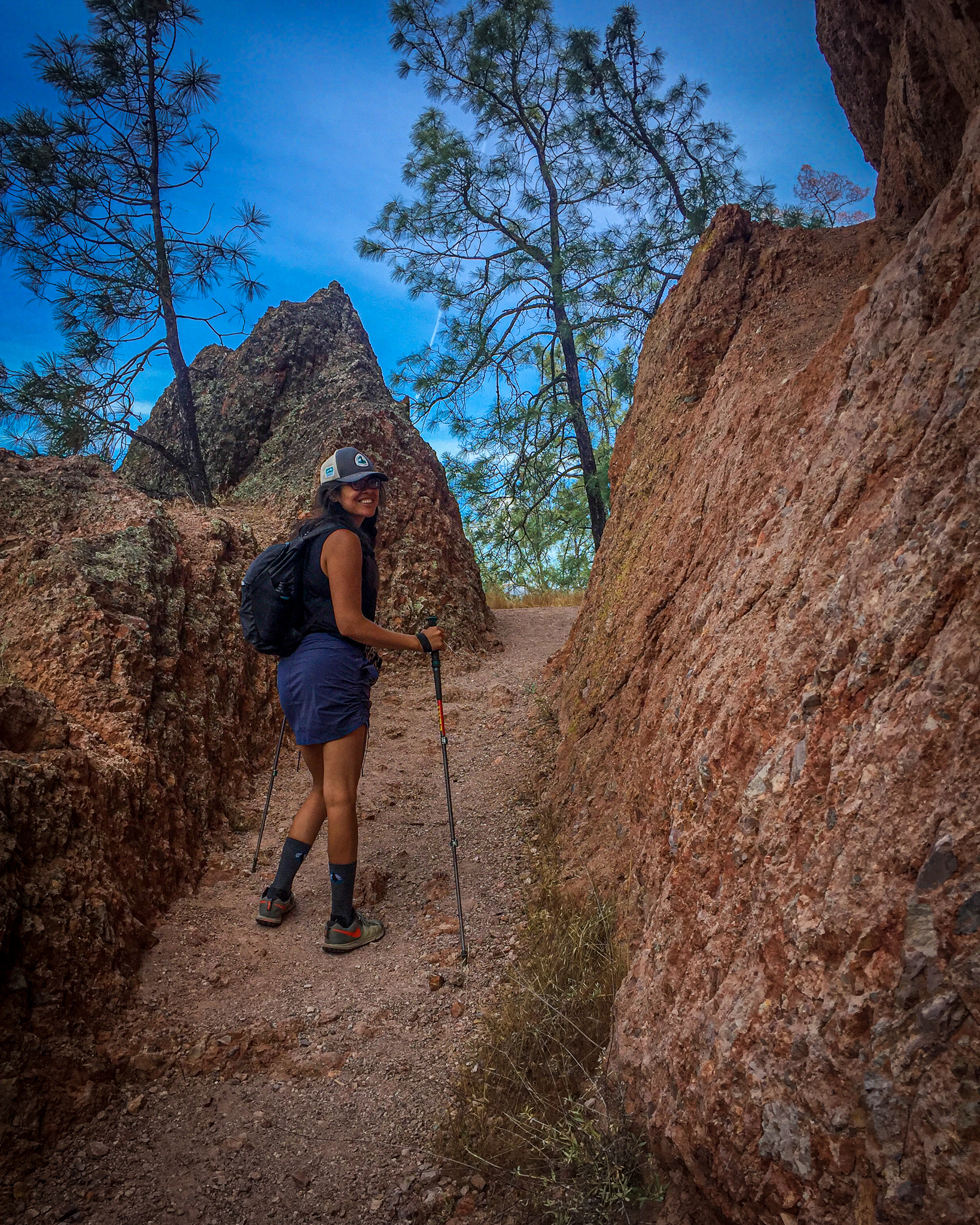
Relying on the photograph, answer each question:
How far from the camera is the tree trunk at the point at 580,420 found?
1083 cm

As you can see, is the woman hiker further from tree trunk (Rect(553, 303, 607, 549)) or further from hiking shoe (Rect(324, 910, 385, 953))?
tree trunk (Rect(553, 303, 607, 549))

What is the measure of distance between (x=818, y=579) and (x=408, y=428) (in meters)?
9.04

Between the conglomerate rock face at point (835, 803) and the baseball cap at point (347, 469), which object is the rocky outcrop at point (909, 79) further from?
the baseball cap at point (347, 469)

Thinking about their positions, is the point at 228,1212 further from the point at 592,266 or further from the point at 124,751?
the point at 592,266

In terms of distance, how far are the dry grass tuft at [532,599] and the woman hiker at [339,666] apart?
8076mm

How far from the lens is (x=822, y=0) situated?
492 centimetres

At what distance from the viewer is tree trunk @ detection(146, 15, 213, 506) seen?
970cm

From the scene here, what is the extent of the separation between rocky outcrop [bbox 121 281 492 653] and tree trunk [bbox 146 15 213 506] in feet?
1.77

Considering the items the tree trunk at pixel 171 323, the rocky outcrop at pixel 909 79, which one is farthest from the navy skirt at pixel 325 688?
the tree trunk at pixel 171 323

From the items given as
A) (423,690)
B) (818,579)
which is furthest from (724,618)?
(423,690)

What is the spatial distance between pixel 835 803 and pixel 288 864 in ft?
10.6

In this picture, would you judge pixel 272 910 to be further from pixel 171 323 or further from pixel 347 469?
pixel 171 323

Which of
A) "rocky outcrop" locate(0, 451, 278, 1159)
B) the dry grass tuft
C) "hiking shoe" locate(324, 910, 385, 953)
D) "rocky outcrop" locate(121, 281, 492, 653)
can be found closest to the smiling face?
"rocky outcrop" locate(0, 451, 278, 1159)

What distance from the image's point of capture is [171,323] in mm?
9992
